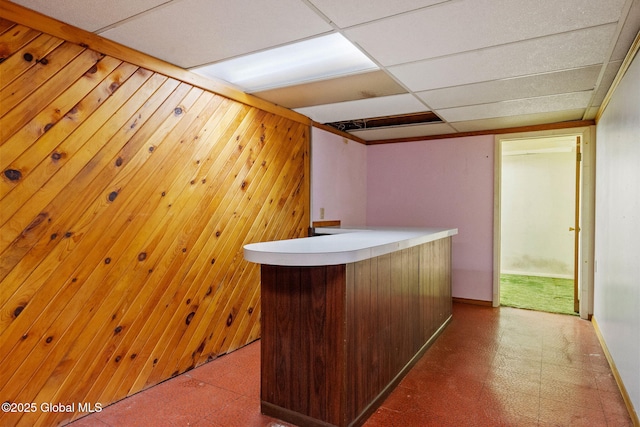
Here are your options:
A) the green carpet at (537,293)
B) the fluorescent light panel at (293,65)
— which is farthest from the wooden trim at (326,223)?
the green carpet at (537,293)

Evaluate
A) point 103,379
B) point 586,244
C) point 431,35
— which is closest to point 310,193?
point 431,35

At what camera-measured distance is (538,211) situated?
689 cm

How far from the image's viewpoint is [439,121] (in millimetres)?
4445

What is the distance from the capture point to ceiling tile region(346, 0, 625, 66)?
187 cm

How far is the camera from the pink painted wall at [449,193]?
4949 mm

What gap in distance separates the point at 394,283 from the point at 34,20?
2614mm

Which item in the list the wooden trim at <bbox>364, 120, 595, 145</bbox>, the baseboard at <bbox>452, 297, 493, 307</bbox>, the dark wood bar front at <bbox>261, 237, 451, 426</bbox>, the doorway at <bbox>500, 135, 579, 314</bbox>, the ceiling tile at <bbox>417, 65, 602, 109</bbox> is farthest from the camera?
the doorway at <bbox>500, 135, 579, 314</bbox>

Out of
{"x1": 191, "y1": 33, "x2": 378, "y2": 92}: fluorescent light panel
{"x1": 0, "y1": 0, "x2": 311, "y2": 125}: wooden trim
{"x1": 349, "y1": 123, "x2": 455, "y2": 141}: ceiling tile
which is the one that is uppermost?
{"x1": 191, "y1": 33, "x2": 378, "y2": 92}: fluorescent light panel

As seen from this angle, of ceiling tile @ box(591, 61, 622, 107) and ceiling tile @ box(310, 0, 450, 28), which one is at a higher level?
ceiling tile @ box(591, 61, 622, 107)

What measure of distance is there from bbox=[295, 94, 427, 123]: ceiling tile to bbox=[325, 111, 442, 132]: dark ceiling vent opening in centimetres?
36

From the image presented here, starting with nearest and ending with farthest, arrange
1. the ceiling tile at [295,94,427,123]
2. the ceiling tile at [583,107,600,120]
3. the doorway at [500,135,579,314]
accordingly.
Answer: the ceiling tile at [295,94,427,123]
the ceiling tile at [583,107,600,120]
the doorway at [500,135,579,314]

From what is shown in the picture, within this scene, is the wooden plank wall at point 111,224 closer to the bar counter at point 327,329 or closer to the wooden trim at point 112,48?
the wooden trim at point 112,48

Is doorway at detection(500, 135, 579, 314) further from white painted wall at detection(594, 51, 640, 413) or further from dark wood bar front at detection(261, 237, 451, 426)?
dark wood bar front at detection(261, 237, 451, 426)

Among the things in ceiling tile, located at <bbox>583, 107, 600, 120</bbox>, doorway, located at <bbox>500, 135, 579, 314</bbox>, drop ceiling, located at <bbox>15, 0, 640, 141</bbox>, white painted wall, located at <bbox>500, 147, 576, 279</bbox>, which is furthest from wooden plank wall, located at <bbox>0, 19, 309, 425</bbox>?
white painted wall, located at <bbox>500, 147, 576, 279</bbox>
